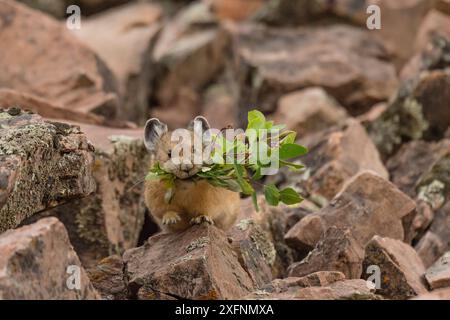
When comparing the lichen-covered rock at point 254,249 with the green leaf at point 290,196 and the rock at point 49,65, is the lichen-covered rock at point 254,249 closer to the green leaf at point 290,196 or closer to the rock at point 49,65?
the green leaf at point 290,196

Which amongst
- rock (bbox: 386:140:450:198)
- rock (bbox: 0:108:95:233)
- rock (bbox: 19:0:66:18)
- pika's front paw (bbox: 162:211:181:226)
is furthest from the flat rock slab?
rock (bbox: 19:0:66:18)

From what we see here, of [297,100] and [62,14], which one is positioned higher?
[62,14]

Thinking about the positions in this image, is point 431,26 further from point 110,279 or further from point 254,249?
point 110,279

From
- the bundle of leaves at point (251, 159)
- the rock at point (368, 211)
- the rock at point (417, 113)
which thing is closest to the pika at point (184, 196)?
the bundle of leaves at point (251, 159)

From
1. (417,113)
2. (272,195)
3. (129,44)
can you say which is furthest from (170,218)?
(129,44)

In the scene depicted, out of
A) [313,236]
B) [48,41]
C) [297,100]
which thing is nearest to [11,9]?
[48,41]

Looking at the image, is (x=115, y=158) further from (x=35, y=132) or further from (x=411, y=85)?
(x=411, y=85)

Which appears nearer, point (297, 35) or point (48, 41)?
point (48, 41)
